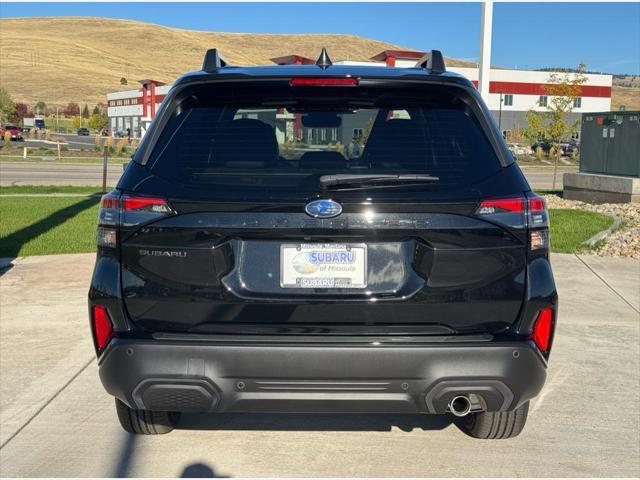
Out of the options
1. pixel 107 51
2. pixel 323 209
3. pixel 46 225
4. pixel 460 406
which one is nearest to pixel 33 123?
pixel 46 225

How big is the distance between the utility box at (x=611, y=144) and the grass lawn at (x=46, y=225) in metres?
10.1

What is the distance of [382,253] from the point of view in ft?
9.59

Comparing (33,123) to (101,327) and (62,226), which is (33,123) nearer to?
(62,226)

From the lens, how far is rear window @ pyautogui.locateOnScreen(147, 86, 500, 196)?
305 cm

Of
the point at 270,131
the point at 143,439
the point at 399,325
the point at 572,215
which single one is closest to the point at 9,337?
the point at 143,439

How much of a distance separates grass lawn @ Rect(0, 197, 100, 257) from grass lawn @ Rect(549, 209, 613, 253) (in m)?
6.37

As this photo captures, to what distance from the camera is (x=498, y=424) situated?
12.6 feet

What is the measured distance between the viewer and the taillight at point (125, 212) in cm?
296

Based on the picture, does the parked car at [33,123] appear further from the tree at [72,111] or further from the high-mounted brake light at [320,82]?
the high-mounted brake light at [320,82]

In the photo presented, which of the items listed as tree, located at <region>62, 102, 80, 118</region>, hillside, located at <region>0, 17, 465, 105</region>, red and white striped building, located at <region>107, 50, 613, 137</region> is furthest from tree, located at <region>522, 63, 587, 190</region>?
hillside, located at <region>0, 17, 465, 105</region>

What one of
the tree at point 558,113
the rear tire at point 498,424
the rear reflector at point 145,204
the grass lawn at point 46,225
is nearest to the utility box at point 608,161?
the tree at point 558,113

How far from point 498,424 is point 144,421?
1813mm

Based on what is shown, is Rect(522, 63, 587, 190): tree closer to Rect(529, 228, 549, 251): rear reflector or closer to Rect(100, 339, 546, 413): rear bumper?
Rect(529, 228, 549, 251): rear reflector

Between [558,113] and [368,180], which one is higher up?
[558,113]
